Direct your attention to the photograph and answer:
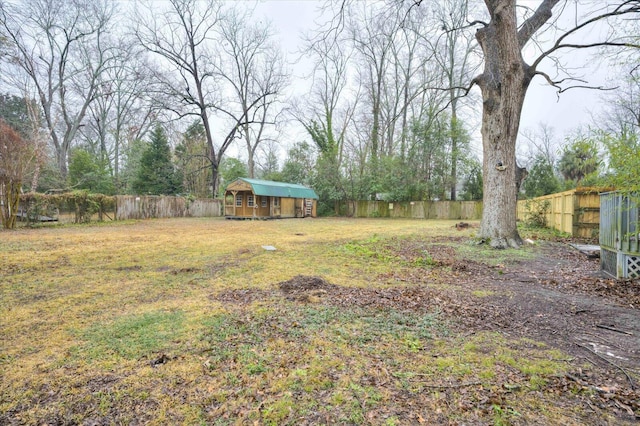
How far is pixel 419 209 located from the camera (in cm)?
2470

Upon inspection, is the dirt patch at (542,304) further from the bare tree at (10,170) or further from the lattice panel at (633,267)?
the bare tree at (10,170)

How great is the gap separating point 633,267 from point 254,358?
561 cm

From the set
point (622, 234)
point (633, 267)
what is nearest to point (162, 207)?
point (622, 234)

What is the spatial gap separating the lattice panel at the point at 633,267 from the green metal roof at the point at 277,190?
17.8m

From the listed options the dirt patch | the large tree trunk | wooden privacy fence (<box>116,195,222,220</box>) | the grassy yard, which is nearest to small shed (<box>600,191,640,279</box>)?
the dirt patch

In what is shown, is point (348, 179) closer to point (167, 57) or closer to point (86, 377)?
point (167, 57)

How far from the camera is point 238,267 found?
5.73 metres

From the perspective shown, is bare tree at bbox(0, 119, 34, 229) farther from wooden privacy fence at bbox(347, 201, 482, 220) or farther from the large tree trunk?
wooden privacy fence at bbox(347, 201, 482, 220)

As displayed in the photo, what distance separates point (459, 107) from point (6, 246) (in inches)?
1050

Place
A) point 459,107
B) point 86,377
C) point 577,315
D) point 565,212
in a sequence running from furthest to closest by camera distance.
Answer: point 459,107 < point 565,212 < point 577,315 < point 86,377

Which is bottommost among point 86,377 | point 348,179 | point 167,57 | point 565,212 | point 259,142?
point 86,377

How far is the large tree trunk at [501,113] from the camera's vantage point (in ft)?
24.6

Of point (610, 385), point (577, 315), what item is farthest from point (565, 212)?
point (610, 385)

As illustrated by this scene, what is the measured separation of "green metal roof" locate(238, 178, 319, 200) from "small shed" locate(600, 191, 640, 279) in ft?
57.2
